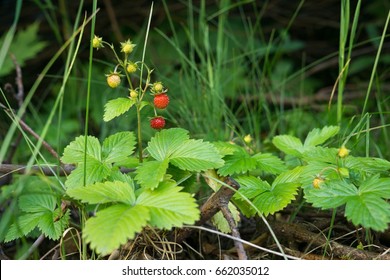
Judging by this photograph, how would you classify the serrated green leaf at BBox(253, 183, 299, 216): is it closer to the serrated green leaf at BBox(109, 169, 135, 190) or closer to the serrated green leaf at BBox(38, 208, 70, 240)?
the serrated green leaf at BBox(109, 169, 135, 190)

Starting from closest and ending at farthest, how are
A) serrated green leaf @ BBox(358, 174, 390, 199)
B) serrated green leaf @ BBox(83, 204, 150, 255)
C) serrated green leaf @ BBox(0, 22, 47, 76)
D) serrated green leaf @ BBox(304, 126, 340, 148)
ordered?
1. serrated green leaf @ BBox(83, 204, 150, 255)
2. serrated green leaf @ BBox(358, 174, 390, 199)
3. serrated green leaf @ BBox(304, 126, 340, 148)
4. serrated green leaf @ BBox(0, 22, 47, 76)

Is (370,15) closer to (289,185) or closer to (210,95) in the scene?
(210,95)

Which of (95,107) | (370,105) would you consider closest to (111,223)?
(95,107)

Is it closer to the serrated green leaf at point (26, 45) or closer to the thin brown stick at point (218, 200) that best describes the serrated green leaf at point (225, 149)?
the thin brown stick at point (218, 200)

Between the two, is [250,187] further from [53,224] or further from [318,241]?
[53,224]

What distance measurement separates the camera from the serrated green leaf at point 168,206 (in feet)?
2.91

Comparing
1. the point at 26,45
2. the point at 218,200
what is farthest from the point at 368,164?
the point at 26,45

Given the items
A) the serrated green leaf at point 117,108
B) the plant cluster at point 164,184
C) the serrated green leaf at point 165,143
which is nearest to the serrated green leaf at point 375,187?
the plant cluster at point 164,184

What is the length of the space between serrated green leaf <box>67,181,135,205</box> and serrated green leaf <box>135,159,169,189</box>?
28mm

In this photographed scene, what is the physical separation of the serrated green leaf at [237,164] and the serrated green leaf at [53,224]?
317 millimetres

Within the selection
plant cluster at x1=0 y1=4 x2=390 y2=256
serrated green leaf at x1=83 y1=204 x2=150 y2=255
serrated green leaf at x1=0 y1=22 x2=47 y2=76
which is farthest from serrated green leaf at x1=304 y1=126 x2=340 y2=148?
serrated green leaf at x1=0 y1=22 x2=47 y2=76

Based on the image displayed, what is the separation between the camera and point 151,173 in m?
0.99

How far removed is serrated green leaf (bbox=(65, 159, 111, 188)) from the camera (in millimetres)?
1025

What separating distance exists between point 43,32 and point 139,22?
1.45 feet
